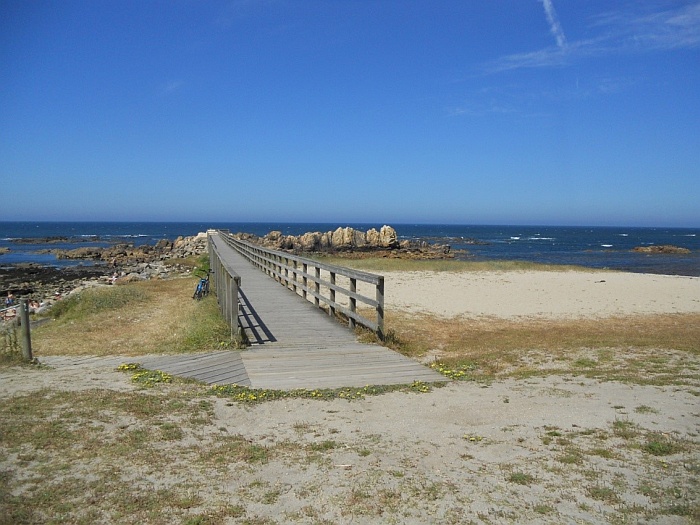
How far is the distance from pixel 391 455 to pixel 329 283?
7221mm

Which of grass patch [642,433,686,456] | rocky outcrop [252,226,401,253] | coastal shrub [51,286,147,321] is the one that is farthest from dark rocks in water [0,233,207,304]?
grass patch [642,433,686,456]

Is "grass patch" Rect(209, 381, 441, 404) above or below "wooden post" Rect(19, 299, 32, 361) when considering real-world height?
below

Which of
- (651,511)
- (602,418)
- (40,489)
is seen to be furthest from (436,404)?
(40,489)

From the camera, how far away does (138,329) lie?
1217cm

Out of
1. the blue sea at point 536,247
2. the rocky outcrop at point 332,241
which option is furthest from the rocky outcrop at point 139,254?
the rocky outcrop at point 332,241

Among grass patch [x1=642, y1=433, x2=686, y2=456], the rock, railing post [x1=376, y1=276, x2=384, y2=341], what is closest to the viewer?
grass patch [x1=642, y1=433, x2=686, y2=456]

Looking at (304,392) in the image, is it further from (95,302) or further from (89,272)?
(89,272)

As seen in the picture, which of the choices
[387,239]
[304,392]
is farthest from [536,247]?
[304,392]

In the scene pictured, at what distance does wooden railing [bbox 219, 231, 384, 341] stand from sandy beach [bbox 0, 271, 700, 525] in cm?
297

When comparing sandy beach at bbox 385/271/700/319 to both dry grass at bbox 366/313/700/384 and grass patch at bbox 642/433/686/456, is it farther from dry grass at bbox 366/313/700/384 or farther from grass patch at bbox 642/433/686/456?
grass patch at bbox 642/433/686/456

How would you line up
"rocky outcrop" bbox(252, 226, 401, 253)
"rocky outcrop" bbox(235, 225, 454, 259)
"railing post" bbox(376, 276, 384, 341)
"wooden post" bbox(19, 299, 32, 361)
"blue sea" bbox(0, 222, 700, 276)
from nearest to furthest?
"wooden post" bbox(19, 299, 32, 361) → "railing post" bbox(376, 276, 384, 341) → "blue sea" bbox(0, 222, 700, 276) → "rocky outcrop" bbox(235, 225, 454, 259) → "rocky outcrop" bbox(252, 226, 401, 253)

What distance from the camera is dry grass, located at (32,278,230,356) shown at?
9399mm

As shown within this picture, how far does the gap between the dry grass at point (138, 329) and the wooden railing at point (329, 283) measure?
7.73 feet

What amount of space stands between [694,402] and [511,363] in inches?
117
